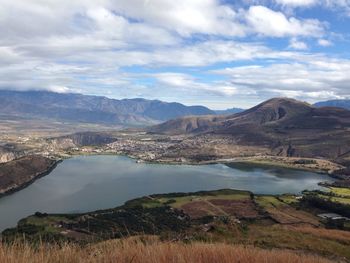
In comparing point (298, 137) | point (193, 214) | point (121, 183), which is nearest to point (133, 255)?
point (193, 214)

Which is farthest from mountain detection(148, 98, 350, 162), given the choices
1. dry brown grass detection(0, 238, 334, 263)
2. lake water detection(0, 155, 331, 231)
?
dry brown grass detection(0, 238, 334, 263)

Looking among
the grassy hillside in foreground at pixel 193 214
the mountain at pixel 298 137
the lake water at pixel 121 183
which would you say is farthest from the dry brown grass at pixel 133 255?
the mountain at pixel 298 137

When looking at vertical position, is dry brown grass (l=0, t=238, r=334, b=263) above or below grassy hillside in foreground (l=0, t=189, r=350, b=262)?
above

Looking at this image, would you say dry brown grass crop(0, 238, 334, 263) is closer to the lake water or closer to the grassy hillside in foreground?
the grassy hillside in foreground

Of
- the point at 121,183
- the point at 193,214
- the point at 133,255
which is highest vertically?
the point at 133,255

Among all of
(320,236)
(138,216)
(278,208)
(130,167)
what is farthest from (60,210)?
(130,167)

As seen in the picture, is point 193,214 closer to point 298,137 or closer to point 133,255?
point 133,255

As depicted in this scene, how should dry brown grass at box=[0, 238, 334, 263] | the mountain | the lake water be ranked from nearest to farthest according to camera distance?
dry brown grass at box=[0, 238, 334, 263] < the lake water < the mountain

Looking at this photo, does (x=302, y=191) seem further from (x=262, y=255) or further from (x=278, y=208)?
(x=262, y=255)
